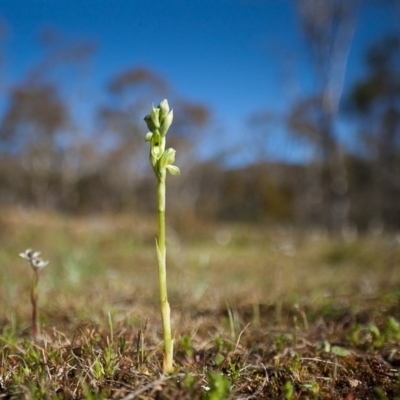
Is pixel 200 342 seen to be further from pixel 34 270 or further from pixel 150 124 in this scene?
pixel 150 124

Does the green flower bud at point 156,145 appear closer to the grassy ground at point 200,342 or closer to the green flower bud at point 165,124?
the green flower bud at point 165,124

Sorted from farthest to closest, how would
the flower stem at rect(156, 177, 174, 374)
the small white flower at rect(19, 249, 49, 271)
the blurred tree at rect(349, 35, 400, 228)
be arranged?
the blurred tree at rect(349, 35, 400, 228), the small white flower at rect(19, 249, 49, 271), the flower stem at rect(156, 177, 174, 374)

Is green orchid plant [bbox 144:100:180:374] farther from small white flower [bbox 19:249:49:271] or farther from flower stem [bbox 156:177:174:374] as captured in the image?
→ small white flower [bbox 19:249:49:271]

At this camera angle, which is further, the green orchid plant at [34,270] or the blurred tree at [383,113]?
the blurred tree at [383,113]

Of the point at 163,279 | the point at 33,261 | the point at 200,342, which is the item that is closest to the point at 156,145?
the point at 163,279

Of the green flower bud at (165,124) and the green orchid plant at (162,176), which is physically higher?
the green flower bud at (165,124)

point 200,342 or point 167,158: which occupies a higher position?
point 167,158

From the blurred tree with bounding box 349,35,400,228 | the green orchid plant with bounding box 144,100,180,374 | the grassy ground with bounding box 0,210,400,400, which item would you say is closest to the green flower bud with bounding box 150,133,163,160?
the green orchid plant with bounding box 144,100,180,374

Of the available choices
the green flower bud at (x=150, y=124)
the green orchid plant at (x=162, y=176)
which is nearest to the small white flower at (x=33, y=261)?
the green orchid plant at (x=162, y=176)

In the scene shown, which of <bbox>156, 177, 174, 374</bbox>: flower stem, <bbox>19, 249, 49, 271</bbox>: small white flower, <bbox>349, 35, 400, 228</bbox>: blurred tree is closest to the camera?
<bbox>156, 177, 174, 374</bbox>: flower stem
